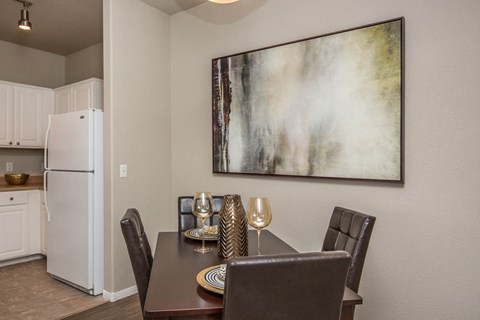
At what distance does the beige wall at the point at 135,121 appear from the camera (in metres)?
2.77

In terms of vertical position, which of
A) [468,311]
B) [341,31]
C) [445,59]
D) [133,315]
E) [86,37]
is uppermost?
[86,37]

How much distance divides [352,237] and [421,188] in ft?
2.34

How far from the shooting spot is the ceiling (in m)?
3.12

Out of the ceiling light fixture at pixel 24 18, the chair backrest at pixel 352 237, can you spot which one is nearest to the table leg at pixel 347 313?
the chair backrest at pixel 352 237

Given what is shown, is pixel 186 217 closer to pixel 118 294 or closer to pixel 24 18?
pixel 118 294

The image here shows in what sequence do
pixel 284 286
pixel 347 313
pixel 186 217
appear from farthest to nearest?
pixel 186 217
pixel 347 313
pixel 284 286

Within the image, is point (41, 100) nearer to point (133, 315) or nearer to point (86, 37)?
point (86, 37)

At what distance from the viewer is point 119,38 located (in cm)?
280

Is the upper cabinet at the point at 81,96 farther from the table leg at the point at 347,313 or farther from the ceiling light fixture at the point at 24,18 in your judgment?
the table leg at the point at 347,313

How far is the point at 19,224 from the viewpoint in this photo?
366 cm

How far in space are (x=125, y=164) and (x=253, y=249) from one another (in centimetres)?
169

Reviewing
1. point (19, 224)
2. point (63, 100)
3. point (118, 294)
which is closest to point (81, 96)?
point (63, 100)

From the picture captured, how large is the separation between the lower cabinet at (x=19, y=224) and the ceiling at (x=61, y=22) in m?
1.89

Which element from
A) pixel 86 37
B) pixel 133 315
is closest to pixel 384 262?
pixel 133 315
